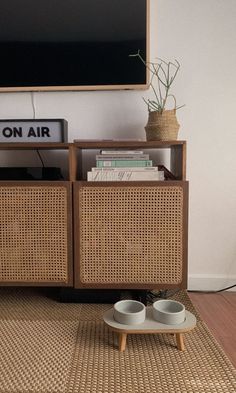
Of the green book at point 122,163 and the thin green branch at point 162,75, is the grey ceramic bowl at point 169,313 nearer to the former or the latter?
the green book at point 122,163

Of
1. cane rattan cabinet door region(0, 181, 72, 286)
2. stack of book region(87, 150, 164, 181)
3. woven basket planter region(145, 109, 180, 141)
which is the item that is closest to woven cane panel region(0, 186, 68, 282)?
cane rattan cabinet door region(0, 181, 72, 286)

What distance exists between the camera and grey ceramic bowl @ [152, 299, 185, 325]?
0.84 meters

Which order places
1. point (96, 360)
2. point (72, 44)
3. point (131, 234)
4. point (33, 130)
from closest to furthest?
point (96, 360) → point (131, 234) → point (33, 130) → point (72, 44)

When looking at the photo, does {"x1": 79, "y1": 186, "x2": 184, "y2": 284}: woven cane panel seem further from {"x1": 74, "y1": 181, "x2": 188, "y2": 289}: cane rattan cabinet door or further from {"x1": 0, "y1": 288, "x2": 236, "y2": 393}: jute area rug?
{"x1": 0, "y1": 288, "x2": 236, "y2": 393}: jute area rug

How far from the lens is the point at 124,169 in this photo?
1081 mm

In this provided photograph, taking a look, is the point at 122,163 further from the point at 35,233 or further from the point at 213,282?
the point at 213,282

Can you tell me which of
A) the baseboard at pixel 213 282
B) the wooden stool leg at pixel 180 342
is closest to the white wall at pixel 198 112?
the baseboard at pixel 213 282

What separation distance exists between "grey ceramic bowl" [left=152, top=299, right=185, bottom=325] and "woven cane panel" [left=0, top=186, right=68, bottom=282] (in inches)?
15.0

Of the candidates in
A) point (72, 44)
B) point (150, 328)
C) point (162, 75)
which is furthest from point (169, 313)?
point (72, 44)

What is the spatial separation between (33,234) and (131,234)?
0.36 metres

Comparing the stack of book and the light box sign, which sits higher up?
the light box sign

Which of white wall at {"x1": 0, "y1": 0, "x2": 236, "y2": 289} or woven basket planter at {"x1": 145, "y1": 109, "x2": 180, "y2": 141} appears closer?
woven basket planter at {"x1": 145, "y1": 109, "x2": 180, "y2": 141}

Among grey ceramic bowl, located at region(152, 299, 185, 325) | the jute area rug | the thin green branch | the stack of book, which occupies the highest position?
the thin green branch

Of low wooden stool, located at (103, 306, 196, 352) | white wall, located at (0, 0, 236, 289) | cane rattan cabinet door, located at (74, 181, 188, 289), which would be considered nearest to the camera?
low wooden stool, located at (103, 306, 196, 352)
